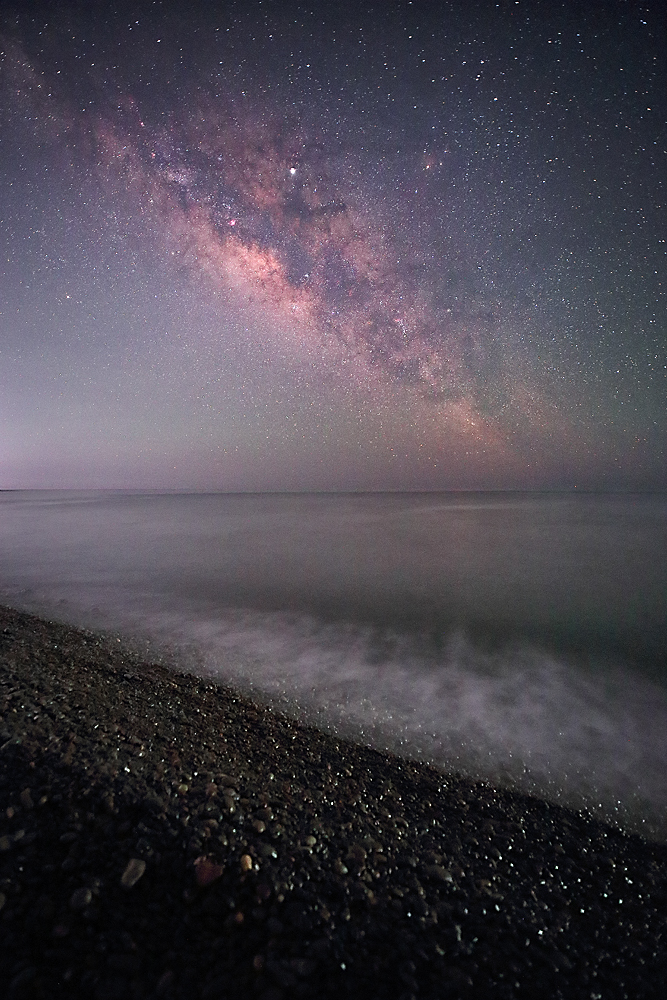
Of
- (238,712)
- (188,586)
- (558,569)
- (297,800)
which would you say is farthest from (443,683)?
(558,569)

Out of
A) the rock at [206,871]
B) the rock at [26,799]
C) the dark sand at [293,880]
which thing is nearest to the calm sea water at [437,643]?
the dark sand at [293,880]

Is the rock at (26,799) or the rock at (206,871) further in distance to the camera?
the rock at (26,799)

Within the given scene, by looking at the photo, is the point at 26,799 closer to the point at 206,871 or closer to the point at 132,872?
the point at 132,872

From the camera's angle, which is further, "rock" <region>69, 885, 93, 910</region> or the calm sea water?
the calm sea water

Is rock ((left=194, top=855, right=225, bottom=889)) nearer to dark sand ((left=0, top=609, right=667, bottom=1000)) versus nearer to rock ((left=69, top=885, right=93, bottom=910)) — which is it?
dark sand ((left=0, top=609, right=667, bottom=1000))

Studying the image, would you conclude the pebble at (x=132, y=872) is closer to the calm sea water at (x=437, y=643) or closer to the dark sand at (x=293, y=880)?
the dark sand at (x=293, y=880)

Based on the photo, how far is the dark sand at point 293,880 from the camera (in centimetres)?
179

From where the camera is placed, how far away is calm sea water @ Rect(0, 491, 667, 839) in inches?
161

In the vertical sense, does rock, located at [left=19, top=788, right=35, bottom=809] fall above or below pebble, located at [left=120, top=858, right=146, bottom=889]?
above

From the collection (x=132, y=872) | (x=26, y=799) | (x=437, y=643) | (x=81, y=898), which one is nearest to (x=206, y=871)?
(x=132, y=872)

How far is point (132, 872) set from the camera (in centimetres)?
212

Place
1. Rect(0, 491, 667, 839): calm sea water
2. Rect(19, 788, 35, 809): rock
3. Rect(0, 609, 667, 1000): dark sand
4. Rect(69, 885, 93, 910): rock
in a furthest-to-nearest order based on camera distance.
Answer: Rect(0, 491, 667, 839): calm sea water < Rect(19, 788, 35, 809): rock < Rect(69, 885, 93, 910): rock < Rect(0, 609, 667, 1000): dark sand

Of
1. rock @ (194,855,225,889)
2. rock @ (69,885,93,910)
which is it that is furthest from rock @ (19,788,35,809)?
rock @ (194,855,225,889)

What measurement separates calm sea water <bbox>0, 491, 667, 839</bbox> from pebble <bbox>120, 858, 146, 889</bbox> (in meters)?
2.37
